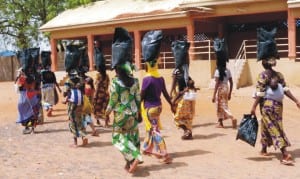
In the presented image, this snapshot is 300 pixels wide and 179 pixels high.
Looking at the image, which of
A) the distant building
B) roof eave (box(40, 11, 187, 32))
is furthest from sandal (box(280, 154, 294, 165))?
roof eave (box(40, 11, 187, 32))

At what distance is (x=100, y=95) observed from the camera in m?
10.7

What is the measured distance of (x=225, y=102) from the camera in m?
10.2

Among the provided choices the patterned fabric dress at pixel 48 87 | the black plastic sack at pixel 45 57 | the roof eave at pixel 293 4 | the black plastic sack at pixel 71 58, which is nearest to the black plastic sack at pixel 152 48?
the black plastic sack at pixel 71 58

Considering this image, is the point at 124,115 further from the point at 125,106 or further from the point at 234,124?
the point at 234,124

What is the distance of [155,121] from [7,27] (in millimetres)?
32846

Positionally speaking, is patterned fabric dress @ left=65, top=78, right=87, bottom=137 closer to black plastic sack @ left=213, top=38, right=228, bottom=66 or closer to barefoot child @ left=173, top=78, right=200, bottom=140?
barefoot child @ left=173, top=78, right=200, bottom=140

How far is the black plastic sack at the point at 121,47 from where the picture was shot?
270 inches

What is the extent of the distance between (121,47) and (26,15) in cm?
3145

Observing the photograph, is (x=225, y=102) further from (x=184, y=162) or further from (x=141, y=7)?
(x=141, y=7)

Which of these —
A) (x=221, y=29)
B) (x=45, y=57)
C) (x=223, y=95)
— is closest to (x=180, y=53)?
(x=223, y=95)

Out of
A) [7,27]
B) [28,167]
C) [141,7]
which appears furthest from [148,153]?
[7,27]

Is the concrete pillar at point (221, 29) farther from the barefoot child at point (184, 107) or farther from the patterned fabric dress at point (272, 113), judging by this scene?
the patterned fabric dress at point (272, 113)

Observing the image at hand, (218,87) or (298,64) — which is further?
(298,64)

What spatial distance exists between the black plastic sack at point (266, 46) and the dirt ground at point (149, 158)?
1561 mm
